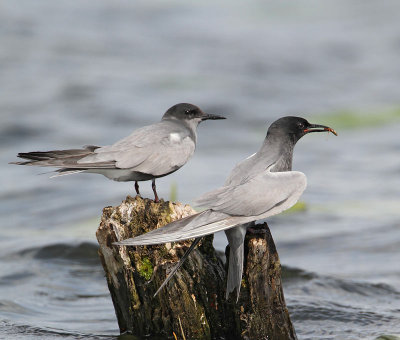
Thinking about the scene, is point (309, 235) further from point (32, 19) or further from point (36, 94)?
point (32, 19)

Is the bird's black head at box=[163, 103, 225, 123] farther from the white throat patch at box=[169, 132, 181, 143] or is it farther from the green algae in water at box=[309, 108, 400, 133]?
the green algae in water at box=[309, 108, 400, 133]

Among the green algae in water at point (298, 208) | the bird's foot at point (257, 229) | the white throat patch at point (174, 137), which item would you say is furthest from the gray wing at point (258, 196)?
the green algae in water at point (298, 208)

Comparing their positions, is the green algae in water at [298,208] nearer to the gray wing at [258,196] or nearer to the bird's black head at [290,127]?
the bird's black head at [290,127]

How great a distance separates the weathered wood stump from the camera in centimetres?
602

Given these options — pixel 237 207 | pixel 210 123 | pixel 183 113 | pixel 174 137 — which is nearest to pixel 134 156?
→ pixel 174 137

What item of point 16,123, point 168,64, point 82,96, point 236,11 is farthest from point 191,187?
point 236,11

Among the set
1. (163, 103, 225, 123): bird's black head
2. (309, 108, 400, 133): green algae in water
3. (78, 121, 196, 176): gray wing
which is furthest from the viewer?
(309, 108, 400, 133): green algae in water

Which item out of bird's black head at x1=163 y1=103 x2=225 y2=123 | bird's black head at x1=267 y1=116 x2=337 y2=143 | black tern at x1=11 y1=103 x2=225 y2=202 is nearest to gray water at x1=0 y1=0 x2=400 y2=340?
black tern at x1=11 y1=103 x2=225 y2=202

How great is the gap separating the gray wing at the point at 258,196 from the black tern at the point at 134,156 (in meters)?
0.69

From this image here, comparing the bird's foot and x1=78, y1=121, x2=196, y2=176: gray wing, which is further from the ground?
x1=78, y1=121, x2=196, y2=176: gray wing

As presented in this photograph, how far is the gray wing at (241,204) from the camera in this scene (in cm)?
559

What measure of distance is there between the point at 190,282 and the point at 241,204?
768 millimetres

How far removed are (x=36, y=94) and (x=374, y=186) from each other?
9640 millimetres

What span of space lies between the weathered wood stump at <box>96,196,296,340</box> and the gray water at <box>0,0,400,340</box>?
1281mm
